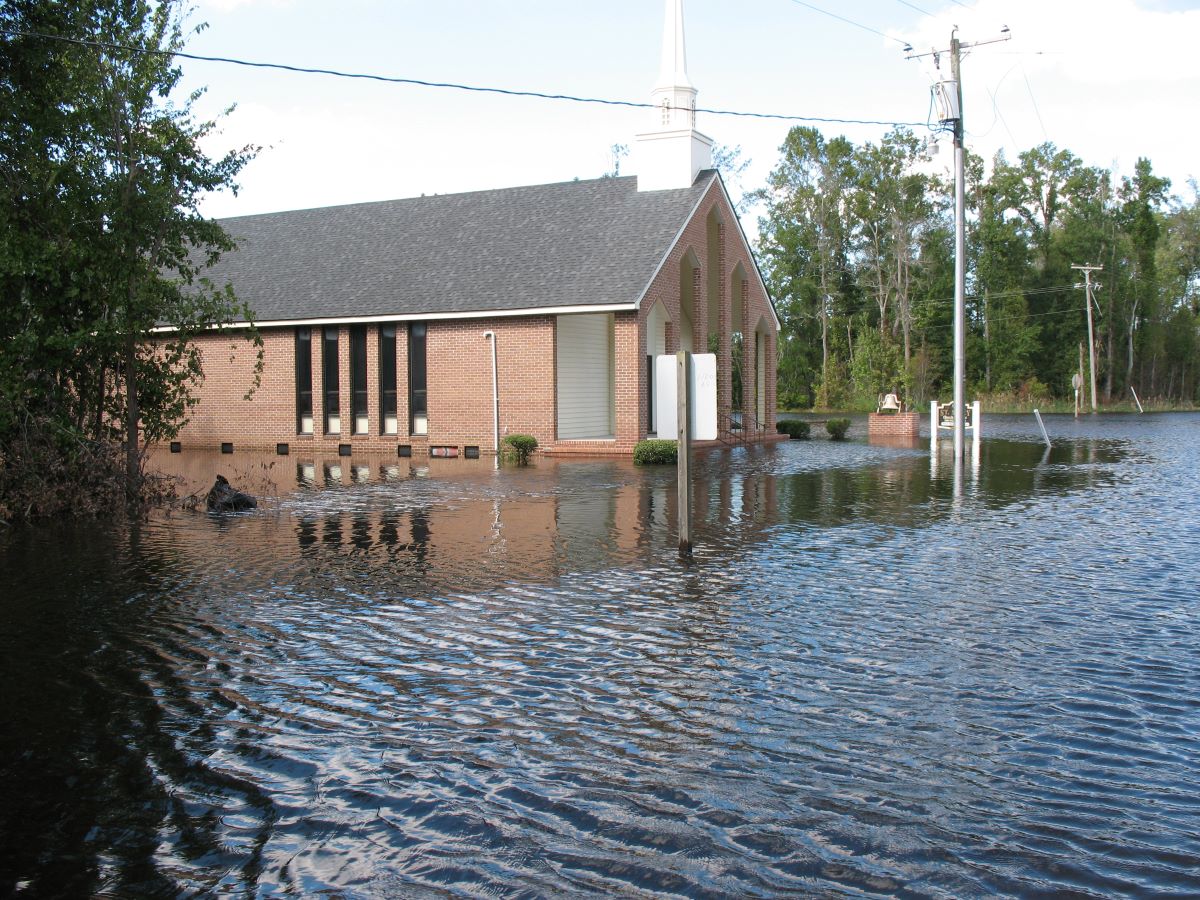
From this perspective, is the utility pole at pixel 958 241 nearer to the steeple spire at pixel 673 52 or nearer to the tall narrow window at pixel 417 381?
the steeple spire at pixel 673 52

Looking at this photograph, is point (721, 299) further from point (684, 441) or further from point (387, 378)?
point (684, 441)

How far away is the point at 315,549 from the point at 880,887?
29.7 feet

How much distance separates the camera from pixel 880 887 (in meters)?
3.88

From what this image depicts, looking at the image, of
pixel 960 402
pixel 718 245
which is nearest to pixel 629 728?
pixel 960 402

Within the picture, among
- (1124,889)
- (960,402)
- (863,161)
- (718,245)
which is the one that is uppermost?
(863,161)

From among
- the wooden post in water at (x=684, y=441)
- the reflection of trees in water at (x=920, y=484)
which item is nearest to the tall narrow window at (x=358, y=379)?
the reflection of trees in water at (x=920, y=484)

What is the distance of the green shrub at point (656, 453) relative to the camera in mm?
24375

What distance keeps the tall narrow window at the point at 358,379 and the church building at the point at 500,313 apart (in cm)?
4

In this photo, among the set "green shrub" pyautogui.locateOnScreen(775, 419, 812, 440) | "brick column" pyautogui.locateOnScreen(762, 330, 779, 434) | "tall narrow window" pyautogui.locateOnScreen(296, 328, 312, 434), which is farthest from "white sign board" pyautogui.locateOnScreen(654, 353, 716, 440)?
"green shrub" pyautogui.locateOnScreen(775, 419, 812, 440)

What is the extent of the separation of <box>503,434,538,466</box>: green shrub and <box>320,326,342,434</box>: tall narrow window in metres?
7.34

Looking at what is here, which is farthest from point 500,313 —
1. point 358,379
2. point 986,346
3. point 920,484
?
point 986,346

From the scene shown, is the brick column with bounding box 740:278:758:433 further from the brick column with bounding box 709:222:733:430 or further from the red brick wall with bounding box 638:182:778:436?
the brick column with bounding box 709:222:733:430

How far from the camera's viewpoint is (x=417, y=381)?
30.0 meters

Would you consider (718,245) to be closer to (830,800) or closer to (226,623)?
(226,623)
